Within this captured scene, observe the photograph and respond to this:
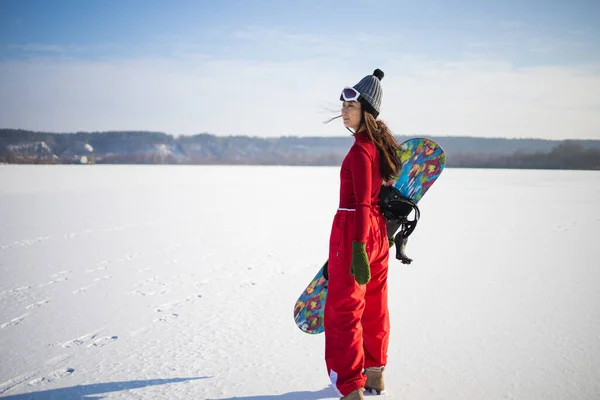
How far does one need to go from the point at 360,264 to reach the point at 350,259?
10 cm

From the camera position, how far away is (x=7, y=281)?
4.57 m

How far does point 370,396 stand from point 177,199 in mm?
11276

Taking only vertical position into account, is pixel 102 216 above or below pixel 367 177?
below

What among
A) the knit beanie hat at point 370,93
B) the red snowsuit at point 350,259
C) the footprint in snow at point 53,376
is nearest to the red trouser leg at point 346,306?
the red snowsuit at point 350,259

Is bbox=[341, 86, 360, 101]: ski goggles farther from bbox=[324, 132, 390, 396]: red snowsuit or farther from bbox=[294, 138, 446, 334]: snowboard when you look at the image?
bbox=[294, 138, 446, 334]: snowboard

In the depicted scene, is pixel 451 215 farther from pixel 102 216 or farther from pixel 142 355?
pixel 142 355

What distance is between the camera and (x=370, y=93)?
2.22m

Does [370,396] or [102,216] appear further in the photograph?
[102,216]

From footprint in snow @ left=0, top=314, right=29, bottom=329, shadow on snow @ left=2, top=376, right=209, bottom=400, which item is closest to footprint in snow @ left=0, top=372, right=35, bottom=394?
shadow on snow @ left=2, top=376, right=209, bottom=400

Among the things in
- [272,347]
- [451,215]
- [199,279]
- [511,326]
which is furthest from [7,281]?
[451,215]

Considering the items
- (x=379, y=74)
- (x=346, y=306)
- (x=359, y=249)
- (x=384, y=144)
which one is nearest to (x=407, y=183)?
(x=384, y=144)

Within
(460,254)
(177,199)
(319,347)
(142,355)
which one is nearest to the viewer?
(142,355)

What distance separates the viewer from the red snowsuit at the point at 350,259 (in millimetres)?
2104

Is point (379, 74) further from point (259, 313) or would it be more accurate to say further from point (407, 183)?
point (259, 313)
